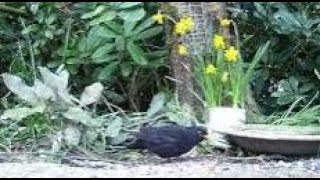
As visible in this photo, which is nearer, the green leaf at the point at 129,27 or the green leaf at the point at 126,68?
the green leaf at the point at 129,27

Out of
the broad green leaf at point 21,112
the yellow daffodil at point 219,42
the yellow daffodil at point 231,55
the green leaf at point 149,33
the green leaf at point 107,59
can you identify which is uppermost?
the green leaf at point 149,33

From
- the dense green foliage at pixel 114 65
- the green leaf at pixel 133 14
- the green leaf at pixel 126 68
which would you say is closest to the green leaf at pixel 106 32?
the dense green foliage at pixel 114 65

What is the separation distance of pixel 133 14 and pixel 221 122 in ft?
2.22

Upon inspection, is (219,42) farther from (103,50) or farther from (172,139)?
(103,50)

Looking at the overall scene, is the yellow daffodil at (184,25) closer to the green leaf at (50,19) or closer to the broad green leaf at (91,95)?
the broad green leaf at (91,95)

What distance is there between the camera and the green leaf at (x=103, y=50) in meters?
3.08

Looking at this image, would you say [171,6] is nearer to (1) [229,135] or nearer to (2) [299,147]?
(1) [229,135]

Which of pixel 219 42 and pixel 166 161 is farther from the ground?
pixel 219 42

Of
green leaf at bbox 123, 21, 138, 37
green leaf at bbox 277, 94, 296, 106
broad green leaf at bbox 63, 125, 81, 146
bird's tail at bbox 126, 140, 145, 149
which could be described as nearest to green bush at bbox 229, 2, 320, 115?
green leaf at bbox 277, 94, 296, 106

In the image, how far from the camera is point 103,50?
310 centimetres

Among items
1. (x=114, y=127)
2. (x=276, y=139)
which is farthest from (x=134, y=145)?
(x=276, y=139)

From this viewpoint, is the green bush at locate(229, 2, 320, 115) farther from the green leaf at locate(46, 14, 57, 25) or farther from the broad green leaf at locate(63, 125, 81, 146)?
the broad green leaf at locate(63, 125, 81, 146)

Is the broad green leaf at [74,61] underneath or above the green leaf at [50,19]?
underneath

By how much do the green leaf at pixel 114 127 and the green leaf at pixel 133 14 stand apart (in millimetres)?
450
